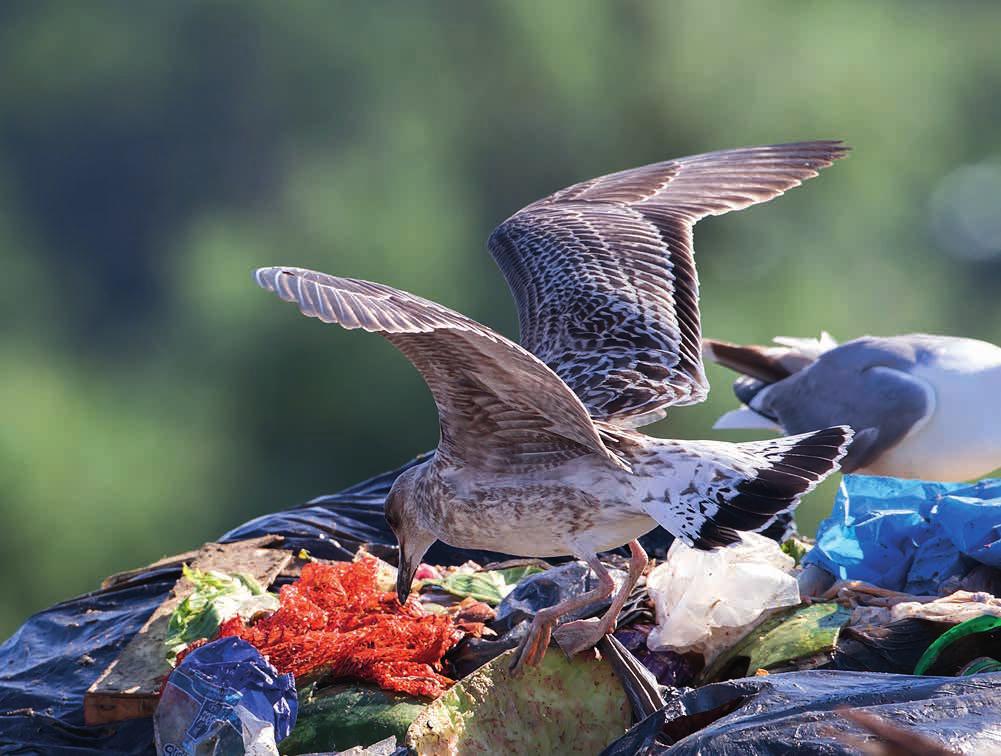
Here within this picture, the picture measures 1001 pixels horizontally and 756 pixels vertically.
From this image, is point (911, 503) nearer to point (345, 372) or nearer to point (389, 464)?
point (389, 464)

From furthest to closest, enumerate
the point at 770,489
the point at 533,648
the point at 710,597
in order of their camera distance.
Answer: the point at 710,597, the point at 533,648, the point at 770,489

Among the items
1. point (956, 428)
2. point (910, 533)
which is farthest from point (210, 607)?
point (956, 428)

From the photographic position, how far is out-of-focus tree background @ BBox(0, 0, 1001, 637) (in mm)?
13578

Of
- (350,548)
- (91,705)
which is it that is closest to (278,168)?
(350,548)

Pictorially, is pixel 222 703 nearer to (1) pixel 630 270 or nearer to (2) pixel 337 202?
(1) pixel 630 270

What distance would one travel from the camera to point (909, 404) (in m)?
4.70

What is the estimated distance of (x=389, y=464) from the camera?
13688 mm

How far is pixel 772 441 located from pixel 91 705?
5.66 feet

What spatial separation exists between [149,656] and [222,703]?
59cm

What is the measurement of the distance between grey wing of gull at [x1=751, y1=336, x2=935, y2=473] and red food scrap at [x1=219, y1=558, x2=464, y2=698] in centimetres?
219

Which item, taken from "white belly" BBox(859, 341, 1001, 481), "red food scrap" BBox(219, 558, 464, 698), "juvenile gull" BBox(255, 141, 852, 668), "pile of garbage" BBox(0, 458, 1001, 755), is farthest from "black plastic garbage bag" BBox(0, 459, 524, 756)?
"white belly" BBox(859, 341, 1001, 481)

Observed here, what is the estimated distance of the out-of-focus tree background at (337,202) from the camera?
1358cm

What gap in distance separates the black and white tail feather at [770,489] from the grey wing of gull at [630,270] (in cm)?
46

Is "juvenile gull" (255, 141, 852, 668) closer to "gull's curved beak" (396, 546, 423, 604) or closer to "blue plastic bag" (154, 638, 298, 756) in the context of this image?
"gull's curved beak" (396, 546, 423, 604)
